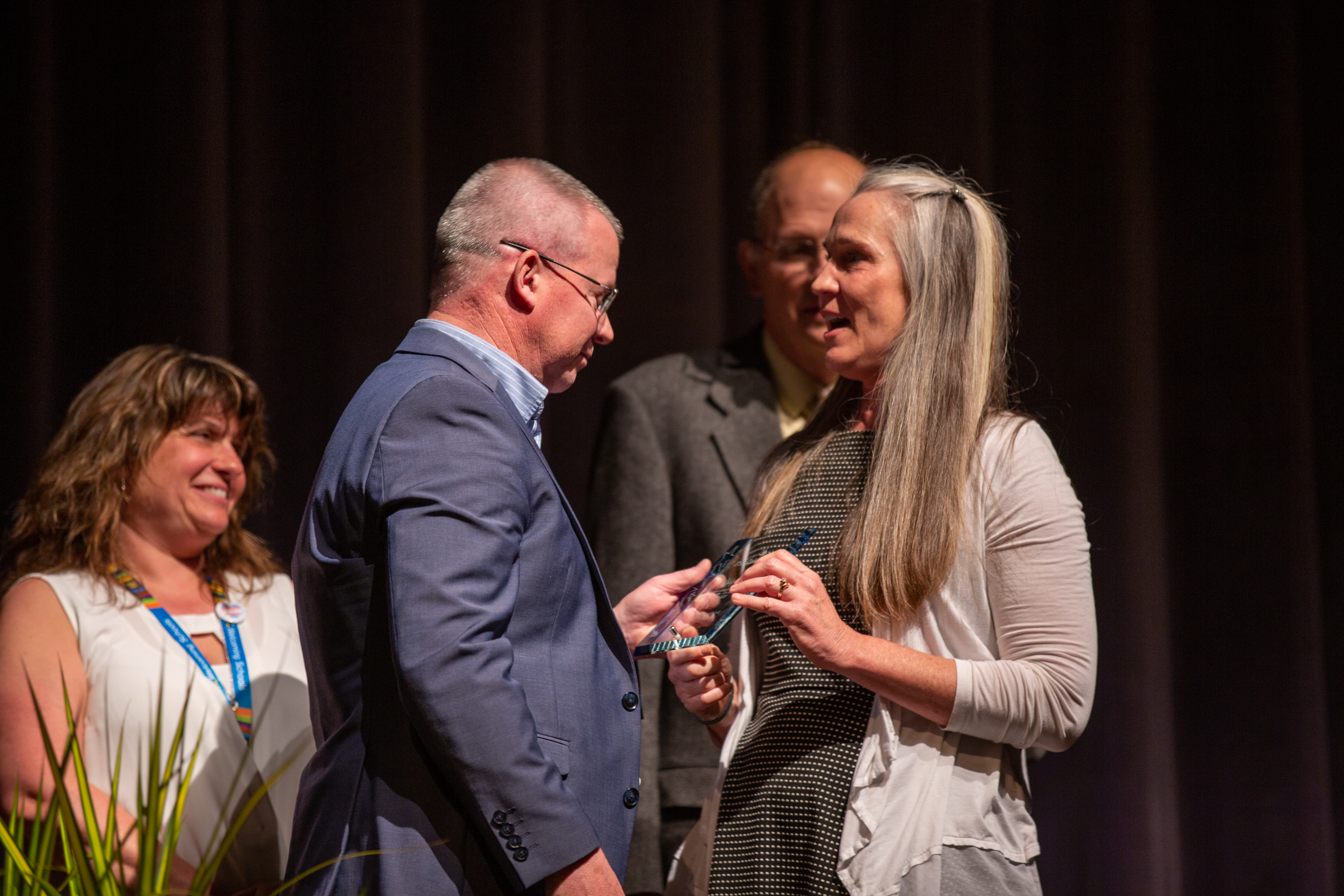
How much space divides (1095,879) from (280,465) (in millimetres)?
2140

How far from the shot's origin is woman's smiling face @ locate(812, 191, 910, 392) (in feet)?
5.98

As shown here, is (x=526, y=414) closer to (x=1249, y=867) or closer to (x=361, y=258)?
(x=361, y=258)

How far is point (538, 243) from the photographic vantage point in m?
1.63

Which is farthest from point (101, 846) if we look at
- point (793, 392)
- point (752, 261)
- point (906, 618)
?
point (752, 261)

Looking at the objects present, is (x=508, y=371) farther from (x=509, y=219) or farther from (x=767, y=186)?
(x=767, y=186)

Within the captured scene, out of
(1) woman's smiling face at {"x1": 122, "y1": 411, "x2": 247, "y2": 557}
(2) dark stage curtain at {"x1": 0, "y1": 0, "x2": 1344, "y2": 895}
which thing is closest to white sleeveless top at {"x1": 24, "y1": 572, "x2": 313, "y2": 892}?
(1) woman's smiling face at {"x1": 122, "y1": 411, "x2": 247, "y2": 557}

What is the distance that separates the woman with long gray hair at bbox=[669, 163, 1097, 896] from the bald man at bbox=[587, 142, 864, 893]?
47 cm

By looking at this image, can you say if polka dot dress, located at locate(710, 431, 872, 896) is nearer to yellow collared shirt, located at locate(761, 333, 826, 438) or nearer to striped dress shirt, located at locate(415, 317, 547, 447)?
striped dress shirt, located at locate(415, 317, 547, 447)

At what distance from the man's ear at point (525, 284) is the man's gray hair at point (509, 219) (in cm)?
2

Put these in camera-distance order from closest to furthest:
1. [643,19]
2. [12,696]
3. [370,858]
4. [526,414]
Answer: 1. [370,858]
2. [526,414]
3. [12,696]
4. [643,19]

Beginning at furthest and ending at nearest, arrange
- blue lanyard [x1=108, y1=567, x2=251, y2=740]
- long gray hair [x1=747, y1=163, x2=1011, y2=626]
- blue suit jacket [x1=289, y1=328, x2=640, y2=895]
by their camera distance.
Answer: blue lanyard [x1=108, y1=567, x2=251, y2=740]
long gray hair [x1=747, y1=163, x2=1011, y2=626]
blue suit jacket [x1=289, y1=328, x2=640, y2=895]

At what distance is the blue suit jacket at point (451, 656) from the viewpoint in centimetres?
132

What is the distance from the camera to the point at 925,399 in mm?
1734

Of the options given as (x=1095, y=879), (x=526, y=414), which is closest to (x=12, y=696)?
(x=526, y=414)
